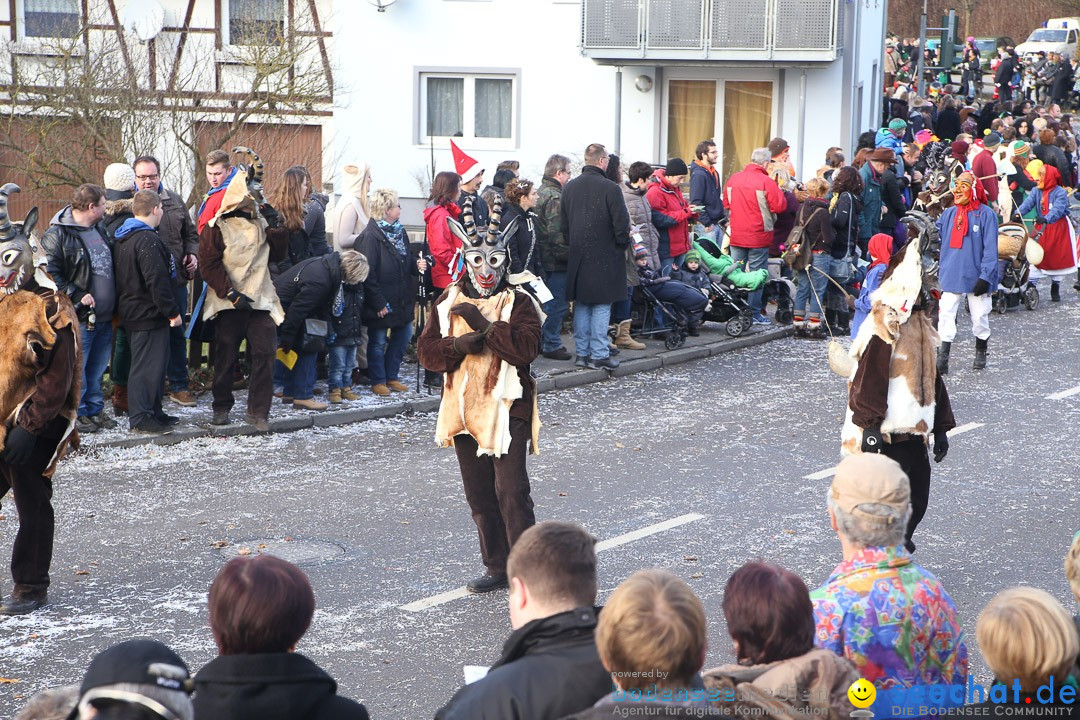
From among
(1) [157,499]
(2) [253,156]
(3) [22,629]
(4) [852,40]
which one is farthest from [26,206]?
(3) [22,629]

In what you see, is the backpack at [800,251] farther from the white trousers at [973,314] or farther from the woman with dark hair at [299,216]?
the woman with dark hair at [299,216]

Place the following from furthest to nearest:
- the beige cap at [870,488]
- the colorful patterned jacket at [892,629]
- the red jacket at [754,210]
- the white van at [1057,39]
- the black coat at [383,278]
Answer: the white van at [1057,39] → the red jacket at [754,210] → the black coat at [383,278] → the beige cap at [870,488] → the colorful patterned jacket at [892,629]

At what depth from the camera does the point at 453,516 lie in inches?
361

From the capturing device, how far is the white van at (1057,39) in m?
54.0

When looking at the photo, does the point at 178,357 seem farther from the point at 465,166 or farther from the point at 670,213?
the point at 670,213

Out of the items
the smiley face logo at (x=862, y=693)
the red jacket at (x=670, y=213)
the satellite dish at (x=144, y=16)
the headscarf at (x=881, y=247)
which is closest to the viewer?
the smiley face logo at (x=862, y=693)

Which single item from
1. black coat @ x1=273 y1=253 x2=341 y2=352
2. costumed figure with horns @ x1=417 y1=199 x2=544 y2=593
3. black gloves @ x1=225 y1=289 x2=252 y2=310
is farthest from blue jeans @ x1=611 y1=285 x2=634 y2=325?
costumed figure with horns @ x1=417 y1=199 x2=544 y2=593

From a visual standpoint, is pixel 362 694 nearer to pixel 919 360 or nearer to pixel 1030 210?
pixel 919 360

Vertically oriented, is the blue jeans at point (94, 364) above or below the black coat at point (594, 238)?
below

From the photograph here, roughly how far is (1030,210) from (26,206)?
19.1m

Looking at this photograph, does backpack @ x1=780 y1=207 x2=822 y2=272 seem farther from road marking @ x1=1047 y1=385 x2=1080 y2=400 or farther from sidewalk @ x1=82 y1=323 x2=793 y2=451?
road marking @ x1=1047 y1=385 x2=1080 y2=400

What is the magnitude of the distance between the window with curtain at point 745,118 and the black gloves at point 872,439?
20808mm

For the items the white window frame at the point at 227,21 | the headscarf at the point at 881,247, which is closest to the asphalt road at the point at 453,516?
the headscarf at the point at 881,247

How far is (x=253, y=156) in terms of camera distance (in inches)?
436
